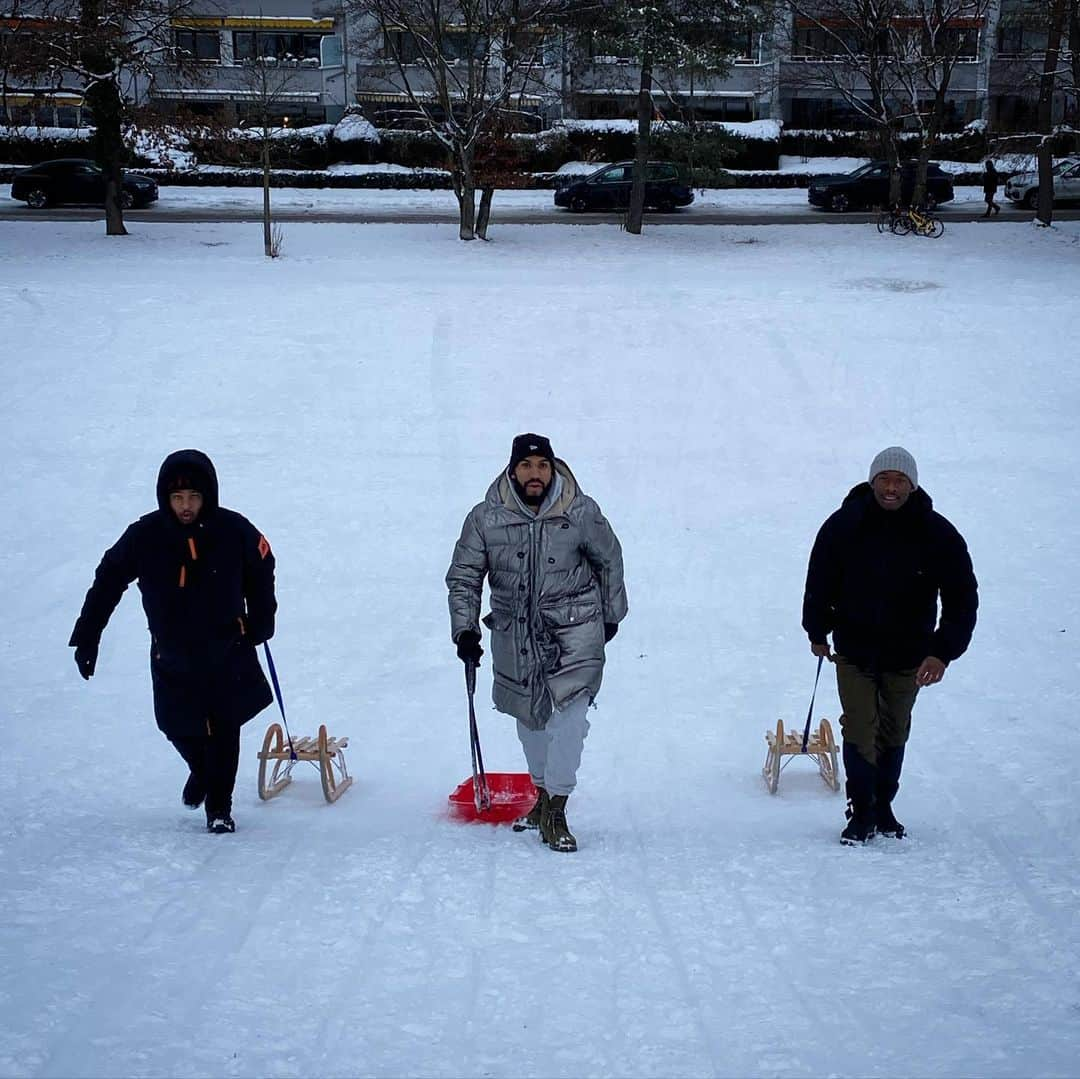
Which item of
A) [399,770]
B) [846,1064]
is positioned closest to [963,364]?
[399,770]

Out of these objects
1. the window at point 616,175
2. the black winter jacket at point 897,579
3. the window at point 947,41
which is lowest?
the black winter jacket at point 897,579

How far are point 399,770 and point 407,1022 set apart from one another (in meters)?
3.29

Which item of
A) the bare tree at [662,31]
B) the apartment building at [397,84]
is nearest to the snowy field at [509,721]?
the bare tree at [662,31]

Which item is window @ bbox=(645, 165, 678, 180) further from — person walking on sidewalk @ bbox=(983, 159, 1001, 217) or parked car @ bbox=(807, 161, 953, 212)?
person walking on sidewalk @ bbox=(983, 159, 1001, 217)

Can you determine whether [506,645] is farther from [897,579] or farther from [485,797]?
[897,579]

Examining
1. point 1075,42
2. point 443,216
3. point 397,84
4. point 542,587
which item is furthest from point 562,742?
point 397,84

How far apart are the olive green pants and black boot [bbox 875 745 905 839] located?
0.04m

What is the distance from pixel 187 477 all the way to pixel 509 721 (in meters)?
3.45

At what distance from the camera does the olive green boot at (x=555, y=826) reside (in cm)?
509

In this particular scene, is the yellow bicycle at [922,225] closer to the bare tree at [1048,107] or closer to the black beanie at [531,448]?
the bare tree at [1048,107]

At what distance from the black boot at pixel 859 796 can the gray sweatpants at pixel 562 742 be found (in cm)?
110

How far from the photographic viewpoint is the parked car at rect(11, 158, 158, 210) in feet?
90.1

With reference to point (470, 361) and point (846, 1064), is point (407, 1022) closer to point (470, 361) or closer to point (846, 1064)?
point (846, 1064)

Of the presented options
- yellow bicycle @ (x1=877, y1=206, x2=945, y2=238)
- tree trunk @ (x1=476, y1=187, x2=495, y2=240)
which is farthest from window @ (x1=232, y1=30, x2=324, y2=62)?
yellow bicycle @ (x1=877, y1=206, x2=945, y2=238)
